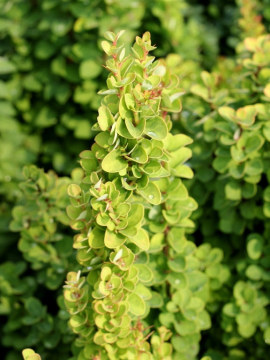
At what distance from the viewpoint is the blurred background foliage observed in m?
1.76

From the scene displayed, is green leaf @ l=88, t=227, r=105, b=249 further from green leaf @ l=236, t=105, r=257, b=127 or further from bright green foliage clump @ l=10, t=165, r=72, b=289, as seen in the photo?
green leaf @ l=236, t=105, r=257, b=127

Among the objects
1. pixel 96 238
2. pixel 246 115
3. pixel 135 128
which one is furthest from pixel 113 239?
pixel 246 115

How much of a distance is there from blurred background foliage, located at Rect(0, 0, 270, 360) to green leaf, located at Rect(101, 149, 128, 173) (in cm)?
52

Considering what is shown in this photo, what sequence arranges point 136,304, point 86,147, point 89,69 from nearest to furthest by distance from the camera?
point 136,304 → point 89,69 → point 86,147

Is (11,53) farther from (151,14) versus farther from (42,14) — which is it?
(151,14)

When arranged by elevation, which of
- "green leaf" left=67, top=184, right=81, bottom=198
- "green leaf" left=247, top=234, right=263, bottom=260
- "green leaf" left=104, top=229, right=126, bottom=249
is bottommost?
"green leaf" left=247, top=234, right=263, bottom=260

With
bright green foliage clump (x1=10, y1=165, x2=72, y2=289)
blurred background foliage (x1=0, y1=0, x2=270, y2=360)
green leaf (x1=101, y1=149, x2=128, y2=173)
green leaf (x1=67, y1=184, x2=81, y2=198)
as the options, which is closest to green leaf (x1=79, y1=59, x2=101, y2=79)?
blurred background foliage (x1=0, y1=0, x2=270, y2=360)

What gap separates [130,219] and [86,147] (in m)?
1.60

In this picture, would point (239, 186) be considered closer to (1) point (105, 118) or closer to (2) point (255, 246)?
(2) point (255, 246)

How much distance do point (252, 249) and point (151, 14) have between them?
5.25 ft

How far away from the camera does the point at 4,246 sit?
96.9 inches

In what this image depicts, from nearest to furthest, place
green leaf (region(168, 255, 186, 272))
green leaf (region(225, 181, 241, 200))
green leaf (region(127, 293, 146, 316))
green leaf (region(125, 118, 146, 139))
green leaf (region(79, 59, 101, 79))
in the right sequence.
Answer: green leaf (region(125, 118, 146, 139)) → green leaf (region(127, 293, 146, 316)) → green leaf (region(168, 255, 186, 272)) → green leaf (region(225, 181, 241, 200)) → green leaf (region(79, 59, 101, 79))

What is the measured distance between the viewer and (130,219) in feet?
4.37

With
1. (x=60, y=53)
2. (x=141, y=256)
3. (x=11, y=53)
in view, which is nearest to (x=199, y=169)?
(x=141, y=256)
